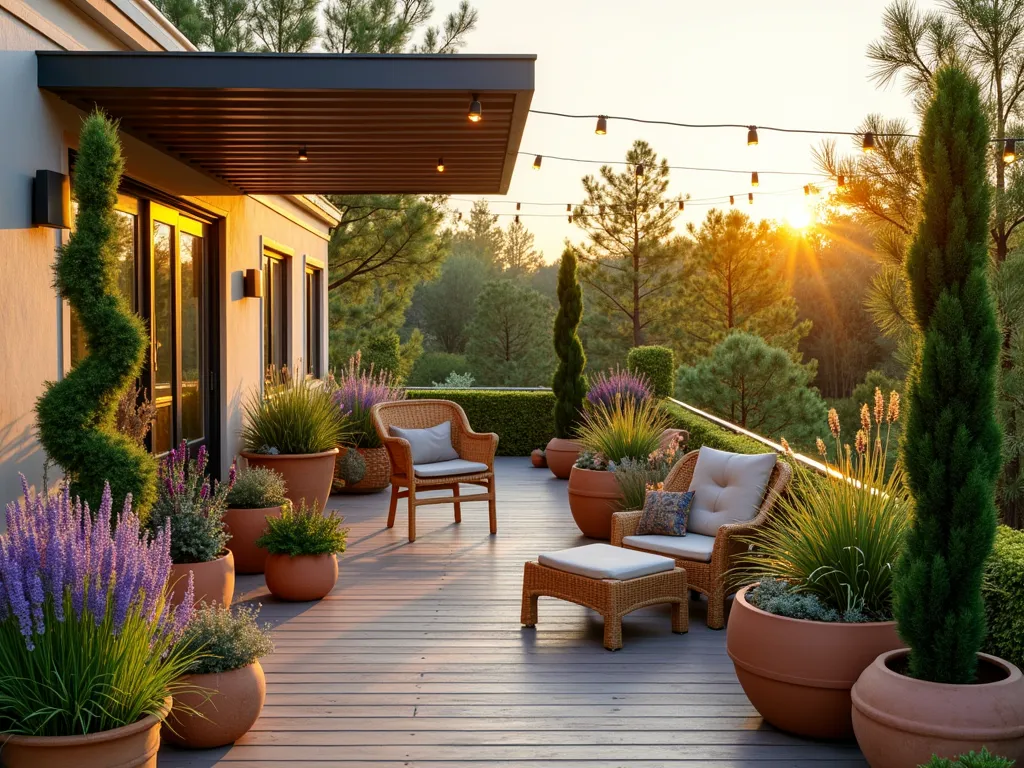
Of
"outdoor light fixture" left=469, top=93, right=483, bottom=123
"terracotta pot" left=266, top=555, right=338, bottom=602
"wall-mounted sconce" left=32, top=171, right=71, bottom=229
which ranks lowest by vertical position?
"terracotta pot" left=266, top=555, right=338, bottom=602

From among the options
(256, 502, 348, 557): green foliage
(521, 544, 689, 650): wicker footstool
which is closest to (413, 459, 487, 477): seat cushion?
(256, 502, 348, 557): green foliage

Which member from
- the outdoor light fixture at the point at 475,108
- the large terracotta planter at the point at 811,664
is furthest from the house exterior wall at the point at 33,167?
the large terracotta planter at the point at 811,664

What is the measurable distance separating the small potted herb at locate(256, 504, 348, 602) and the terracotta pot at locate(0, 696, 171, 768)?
250cm

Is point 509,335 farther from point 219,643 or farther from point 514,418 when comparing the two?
point 219,643

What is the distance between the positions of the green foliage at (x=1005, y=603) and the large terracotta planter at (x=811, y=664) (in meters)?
0.31

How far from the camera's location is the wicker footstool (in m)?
4.45

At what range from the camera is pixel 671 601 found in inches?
184

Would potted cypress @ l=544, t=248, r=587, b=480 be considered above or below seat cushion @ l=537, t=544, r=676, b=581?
above

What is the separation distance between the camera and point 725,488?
5.26 metres

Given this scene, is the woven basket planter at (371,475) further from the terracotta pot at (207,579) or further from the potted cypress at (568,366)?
the terracotta pot at (207,579)

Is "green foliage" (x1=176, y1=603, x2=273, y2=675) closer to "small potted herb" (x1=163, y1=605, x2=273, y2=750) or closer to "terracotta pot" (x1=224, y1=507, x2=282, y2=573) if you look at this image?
"small potted herb" (x1=163, y1=605, x2=273, y2=750)

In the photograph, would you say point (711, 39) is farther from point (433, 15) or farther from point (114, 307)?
point (114, 307)

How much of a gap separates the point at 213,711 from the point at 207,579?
1.29 metres

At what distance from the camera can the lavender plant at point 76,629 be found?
262 centimetres
